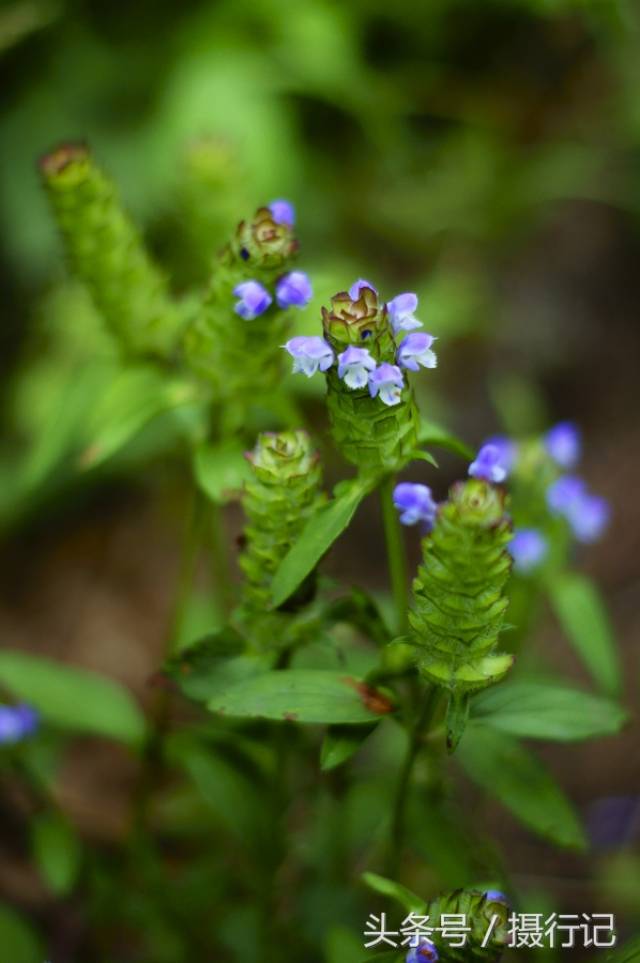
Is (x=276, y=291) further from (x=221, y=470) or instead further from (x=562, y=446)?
(x=562, y=446)

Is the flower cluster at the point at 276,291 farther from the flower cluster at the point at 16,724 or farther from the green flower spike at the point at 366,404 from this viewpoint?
the flower cluster at the point at 16,724

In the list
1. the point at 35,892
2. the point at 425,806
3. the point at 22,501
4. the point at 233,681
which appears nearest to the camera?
the point at 233,681

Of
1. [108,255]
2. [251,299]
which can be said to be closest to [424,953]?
[251,299]

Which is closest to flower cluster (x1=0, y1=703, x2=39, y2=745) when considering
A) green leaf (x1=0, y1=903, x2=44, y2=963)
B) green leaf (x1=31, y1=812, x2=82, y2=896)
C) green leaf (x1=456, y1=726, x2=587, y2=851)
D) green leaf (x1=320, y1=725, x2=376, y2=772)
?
green leaf (x1=31, y1=812, x2=82, y2=896)

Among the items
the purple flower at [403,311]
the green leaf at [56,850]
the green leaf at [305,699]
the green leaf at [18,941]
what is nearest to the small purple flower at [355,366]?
the purple flower at [403,311]

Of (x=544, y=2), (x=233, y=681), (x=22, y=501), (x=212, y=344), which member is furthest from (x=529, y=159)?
(x=233, y=681)

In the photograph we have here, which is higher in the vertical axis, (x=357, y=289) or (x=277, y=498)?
(x=357, y=289)

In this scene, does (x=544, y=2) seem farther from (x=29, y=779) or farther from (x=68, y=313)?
(x=29, y=779)
